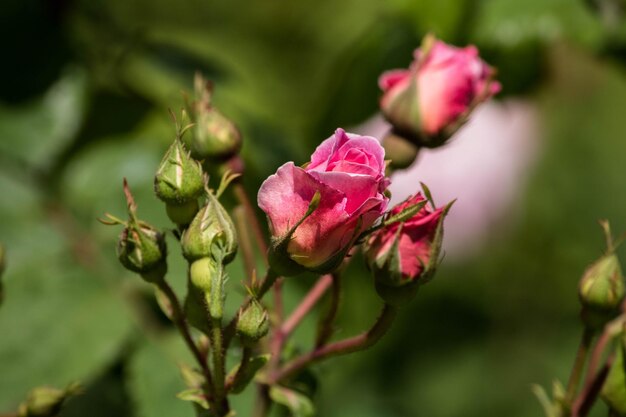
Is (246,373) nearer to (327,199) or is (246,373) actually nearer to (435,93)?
(327,199)

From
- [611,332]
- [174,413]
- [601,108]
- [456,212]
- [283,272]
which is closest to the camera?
[283,272]

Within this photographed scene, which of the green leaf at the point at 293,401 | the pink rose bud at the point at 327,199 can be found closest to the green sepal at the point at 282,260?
the pink rose bud at the point at 327,199

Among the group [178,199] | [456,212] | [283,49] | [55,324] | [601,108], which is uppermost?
[178,199]

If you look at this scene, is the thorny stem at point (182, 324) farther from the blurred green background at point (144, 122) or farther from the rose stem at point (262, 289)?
the blurred green background at point (144, 122)

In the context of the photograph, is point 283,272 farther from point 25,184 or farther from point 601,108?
point 601,108

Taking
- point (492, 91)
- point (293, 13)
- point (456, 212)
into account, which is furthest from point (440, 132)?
point (293, 13)

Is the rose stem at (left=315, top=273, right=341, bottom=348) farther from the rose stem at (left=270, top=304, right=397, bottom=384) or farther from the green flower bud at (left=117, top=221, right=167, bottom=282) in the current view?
the green flower bud at (left=117, top=221, right=167, bottom=282)
